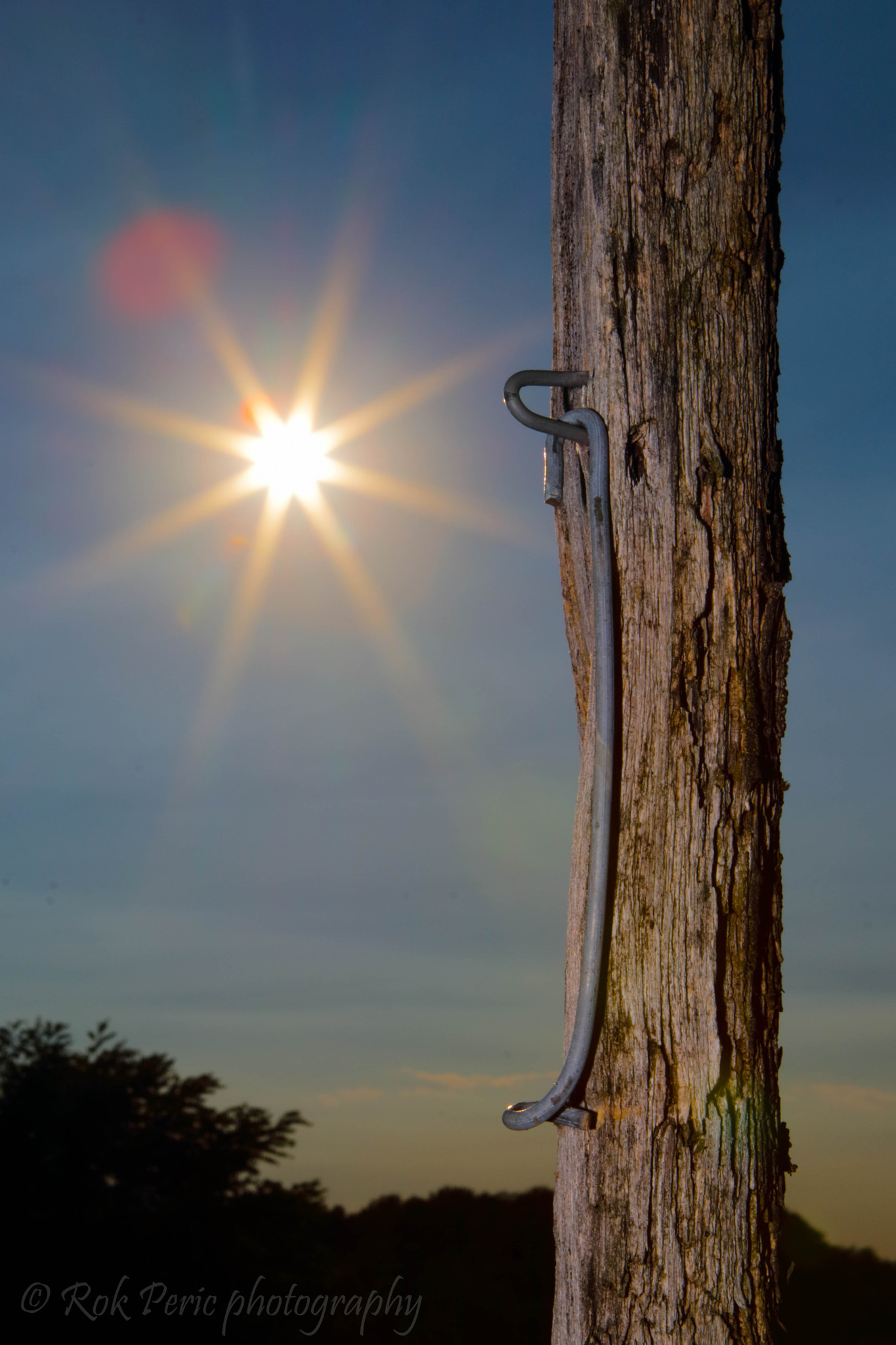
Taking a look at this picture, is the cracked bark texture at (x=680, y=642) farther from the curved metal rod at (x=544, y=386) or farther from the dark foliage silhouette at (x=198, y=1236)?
the dark foliage silhouette at (x=198, y=1236)

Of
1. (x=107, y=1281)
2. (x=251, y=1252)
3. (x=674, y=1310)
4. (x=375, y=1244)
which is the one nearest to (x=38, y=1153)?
(x=107, y=1281)

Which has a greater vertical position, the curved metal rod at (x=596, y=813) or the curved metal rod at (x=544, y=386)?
the curved metal rod at (x=544, y=386)

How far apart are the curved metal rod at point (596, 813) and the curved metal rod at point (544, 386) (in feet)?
0.09

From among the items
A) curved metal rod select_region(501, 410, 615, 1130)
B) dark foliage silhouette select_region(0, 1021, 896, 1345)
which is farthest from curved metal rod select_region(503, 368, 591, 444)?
dark foliage silhouette select_region(0, 1021, 896, 1345)

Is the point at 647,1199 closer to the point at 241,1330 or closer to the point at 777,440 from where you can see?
the point at 777,440

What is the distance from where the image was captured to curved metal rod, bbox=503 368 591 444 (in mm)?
1593

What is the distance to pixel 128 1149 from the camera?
10516 millimetres

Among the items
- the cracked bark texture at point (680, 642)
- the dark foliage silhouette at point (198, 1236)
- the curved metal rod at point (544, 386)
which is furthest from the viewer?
the dark foliage silhouette at point (198, 1236)

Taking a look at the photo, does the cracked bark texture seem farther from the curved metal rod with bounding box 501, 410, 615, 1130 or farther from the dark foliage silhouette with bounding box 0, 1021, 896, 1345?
the dark foliage silhouette with bounding box 0, 1021, 896, 1345

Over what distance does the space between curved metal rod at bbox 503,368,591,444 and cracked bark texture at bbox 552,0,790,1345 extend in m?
0.03

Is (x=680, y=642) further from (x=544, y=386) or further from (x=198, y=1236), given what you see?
(x=198, y=1236)

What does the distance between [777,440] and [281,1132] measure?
34.7 feet

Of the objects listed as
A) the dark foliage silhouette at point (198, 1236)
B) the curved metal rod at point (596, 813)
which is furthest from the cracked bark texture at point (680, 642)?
the dark foliage silhouette at point (198, 1236)

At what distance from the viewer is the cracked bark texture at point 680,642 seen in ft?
4.61
